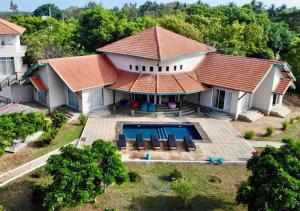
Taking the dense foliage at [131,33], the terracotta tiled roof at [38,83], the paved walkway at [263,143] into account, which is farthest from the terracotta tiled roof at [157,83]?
the dense foliage at [131,33]

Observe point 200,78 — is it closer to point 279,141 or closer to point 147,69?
point 147,69

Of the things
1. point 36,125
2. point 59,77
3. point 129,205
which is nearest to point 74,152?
point 129,205

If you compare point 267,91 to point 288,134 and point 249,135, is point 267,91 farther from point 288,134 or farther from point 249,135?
point 249,135

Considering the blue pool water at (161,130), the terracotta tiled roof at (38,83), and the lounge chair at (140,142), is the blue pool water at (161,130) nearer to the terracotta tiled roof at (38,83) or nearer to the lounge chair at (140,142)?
the lounge chair at (140,142)

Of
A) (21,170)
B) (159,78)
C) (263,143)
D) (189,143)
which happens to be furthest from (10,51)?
(263,143)

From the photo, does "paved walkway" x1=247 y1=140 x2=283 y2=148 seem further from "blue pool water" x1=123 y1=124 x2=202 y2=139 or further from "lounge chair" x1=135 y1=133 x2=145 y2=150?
"lounge chair" x1=135 y1=133 x2=145 y2=150

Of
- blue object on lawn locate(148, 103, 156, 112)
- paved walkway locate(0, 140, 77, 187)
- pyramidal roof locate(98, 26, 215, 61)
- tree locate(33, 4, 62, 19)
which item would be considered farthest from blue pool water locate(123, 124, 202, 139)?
tree locate(33, 4, 62, 19)

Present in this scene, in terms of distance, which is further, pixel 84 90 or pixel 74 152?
pixel 84 90
